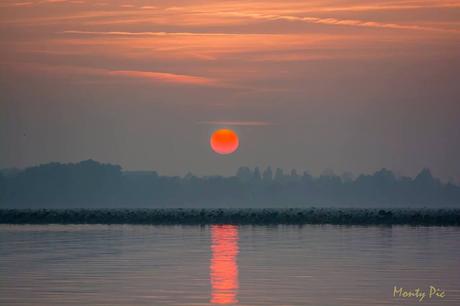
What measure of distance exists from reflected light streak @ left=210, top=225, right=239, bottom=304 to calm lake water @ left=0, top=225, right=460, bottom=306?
0.10 ft

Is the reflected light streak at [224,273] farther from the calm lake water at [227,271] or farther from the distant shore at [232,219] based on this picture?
the distant shore at [232,219]

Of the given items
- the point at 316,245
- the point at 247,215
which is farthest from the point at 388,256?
the point at 247,215

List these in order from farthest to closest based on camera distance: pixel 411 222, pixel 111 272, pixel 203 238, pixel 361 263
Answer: pixel 411 222
pixel 203 238
pixel 361 263
pixel 111 272

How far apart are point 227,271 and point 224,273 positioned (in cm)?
70

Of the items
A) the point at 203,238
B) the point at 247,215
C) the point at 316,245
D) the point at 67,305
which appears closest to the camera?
the point at 67,305

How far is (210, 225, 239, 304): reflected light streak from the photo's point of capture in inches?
1242

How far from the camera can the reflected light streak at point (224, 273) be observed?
104 ft

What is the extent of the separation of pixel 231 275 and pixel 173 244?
20024 millimetres

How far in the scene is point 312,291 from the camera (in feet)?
108

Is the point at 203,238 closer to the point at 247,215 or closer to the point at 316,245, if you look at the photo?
the point at 316,245

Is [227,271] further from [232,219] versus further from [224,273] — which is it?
[232,219]

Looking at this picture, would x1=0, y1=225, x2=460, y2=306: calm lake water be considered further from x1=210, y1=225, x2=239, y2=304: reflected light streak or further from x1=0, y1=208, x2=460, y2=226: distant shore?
x1=0, y1=208, x2=460, y2=226: distant shore

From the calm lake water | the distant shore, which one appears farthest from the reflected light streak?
the distant shore

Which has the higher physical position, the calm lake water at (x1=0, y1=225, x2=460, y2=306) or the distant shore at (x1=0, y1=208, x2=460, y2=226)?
the calm lake water at (x1=0, y1=225, x2=460, y2=306)
